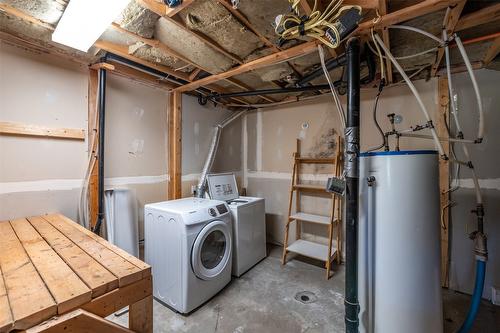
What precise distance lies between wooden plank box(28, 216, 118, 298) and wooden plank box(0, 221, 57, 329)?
0.42ft

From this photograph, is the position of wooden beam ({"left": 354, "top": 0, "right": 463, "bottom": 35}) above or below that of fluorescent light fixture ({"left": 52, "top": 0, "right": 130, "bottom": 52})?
below

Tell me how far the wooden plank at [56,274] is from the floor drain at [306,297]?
1.75m

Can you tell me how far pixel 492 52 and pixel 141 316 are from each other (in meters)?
3.13

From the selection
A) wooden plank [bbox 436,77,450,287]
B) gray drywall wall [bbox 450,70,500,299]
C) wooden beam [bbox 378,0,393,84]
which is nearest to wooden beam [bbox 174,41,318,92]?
wooden beam [bbox 378,0,393,84]

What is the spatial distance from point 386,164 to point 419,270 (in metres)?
0.63

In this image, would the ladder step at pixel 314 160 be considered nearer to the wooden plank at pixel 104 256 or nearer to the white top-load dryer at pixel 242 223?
the white top-load dryer at pixel 242 223

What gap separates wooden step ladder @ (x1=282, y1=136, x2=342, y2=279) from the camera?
2.58m

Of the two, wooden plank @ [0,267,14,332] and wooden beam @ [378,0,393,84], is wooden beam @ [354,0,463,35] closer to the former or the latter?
wooden beam @ [378,0,393,84]

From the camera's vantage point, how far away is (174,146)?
2.71 meters

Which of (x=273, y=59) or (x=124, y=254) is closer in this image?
(x=124, y=254)

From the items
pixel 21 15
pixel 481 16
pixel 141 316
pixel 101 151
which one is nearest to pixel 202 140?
pixel 101 151

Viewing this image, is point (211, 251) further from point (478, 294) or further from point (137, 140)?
point (478, 294)

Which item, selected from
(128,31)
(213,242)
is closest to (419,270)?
(213,242)

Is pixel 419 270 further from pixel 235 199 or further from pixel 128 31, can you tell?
pixel 128 31
